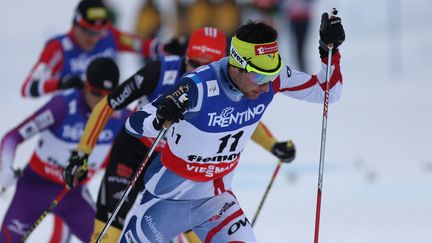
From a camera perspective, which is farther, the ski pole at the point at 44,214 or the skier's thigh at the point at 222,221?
the ski pole at the point at 44,214

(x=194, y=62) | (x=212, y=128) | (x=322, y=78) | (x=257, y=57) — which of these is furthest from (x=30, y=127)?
(x=257, y=57)

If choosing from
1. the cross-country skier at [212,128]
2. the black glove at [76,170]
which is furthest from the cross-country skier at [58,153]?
the cross-country skier at [212,128]

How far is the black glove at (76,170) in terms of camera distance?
5.75 m

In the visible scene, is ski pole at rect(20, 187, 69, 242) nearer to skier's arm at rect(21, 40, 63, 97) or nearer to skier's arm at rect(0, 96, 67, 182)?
skier's arm at rect(0, 96, 67, 182)

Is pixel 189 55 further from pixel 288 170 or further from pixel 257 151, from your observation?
pixel 257 151

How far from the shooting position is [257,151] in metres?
11.8

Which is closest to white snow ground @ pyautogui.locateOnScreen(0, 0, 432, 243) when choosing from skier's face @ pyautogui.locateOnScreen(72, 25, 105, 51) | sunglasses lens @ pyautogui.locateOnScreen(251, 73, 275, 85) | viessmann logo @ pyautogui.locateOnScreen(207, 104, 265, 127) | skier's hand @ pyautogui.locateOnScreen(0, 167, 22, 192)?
skier's face @ pyautogui.locateOnScreen(72, 25, 105, 51)

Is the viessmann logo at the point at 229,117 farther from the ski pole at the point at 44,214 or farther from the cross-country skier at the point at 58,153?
the ski pole at the point at 44,214

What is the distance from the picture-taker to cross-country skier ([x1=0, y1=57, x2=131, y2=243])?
6.39 meters

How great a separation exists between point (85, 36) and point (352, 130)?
525cm

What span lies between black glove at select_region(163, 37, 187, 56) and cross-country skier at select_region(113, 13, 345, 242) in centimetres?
194

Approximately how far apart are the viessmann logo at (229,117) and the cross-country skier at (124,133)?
906mm

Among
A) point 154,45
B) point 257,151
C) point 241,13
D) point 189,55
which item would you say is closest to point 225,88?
point 189,55

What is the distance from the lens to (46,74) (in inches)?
301
